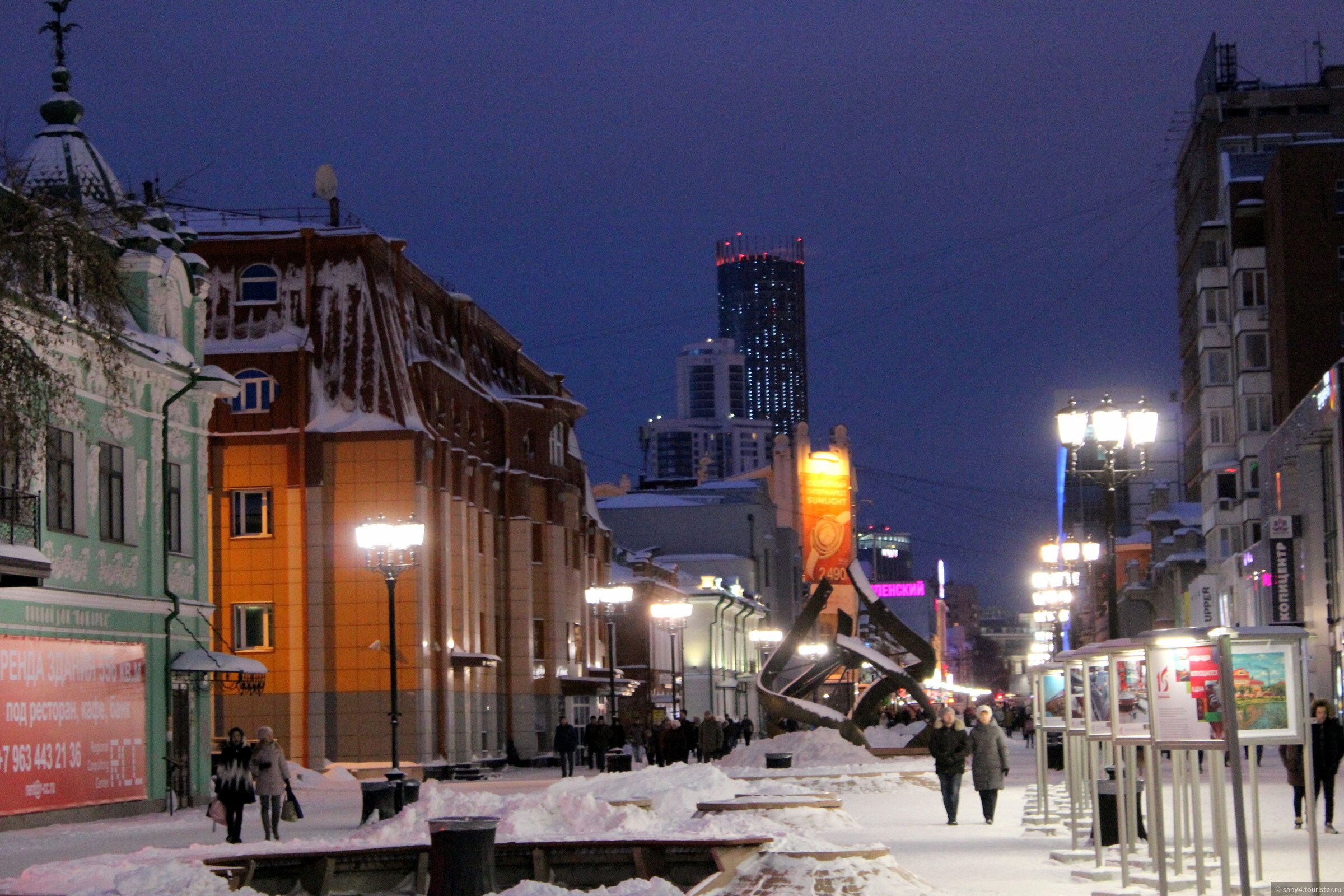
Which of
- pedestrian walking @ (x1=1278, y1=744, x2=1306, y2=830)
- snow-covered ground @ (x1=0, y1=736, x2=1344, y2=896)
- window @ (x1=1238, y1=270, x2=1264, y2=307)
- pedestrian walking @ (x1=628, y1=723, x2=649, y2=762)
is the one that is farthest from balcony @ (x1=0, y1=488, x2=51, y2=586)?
window @ (x1=1238, y1=270, x2=1264, y2=307)

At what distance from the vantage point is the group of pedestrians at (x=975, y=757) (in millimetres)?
24594

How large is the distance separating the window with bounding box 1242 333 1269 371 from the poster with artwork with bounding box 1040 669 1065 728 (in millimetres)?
35558

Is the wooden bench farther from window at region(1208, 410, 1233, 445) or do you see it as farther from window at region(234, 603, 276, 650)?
window at region(1208, 410, 1233, 445)

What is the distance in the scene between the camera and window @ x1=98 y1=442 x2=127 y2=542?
31797 millimetres

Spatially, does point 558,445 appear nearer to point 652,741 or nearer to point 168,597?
point 652,741

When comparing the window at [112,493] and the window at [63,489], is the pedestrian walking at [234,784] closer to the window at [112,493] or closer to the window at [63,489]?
the window at [63,489]

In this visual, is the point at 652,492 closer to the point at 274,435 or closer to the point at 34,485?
the point at 274,435

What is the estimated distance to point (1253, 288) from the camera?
7488 centimetres

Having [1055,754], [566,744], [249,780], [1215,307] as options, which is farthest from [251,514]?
[1215,307]

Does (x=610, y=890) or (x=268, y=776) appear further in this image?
(x=268, y=776)

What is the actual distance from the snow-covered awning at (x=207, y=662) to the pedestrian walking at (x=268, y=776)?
33.3ft

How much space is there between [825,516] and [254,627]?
83.1m

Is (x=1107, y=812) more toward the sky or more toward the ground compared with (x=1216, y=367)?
more toward the ground

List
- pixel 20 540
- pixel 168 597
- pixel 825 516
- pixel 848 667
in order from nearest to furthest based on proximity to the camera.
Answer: pixel 20 540
pixel 168 597
pixel 848 667
pixel 825 516
